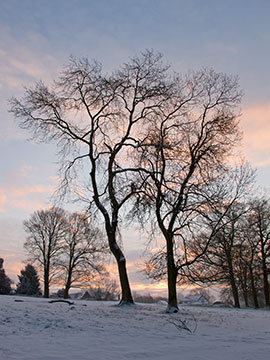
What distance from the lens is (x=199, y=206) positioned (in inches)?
592

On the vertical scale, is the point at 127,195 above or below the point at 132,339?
above

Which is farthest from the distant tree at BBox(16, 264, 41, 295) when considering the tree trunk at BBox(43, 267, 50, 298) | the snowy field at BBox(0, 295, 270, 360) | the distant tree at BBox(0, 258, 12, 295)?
the snowy field at BBox(0, 295, 270, 360)

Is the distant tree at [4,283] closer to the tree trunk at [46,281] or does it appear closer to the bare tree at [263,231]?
the tree trunk at [46,281]

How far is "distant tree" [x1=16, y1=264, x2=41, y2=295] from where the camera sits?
137ft

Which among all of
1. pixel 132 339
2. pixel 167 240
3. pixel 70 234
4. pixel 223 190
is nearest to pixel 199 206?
pixel 223 190

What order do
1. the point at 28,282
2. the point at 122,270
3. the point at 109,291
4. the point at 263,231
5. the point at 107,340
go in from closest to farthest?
the point at 107,340
the point at 122,270
the point at 263,231
the point at 28,282
the point at 109,291

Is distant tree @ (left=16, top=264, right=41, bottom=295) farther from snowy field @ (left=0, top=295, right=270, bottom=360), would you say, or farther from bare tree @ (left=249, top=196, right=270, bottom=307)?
snowy field @ (left=0, top=295, right=270, bottom=360)

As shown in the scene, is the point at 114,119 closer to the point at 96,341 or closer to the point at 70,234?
the point at 96,341

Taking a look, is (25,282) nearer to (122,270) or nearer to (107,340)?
(122,270)

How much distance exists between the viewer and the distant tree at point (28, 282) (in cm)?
4178

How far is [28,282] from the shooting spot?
42.0 meters

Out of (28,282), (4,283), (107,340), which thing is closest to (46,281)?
(28,282)

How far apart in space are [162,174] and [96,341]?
406 inches

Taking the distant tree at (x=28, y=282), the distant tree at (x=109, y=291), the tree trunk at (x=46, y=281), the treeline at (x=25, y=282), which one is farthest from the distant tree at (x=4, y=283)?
the distant tree at (x=109, y=291)
